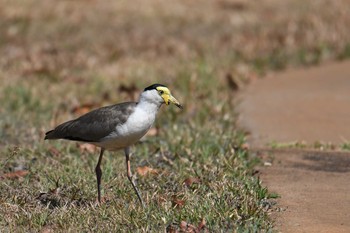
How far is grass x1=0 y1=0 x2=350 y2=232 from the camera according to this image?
613 cm

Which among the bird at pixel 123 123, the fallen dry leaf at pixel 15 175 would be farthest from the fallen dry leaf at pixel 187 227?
the fallen dry leaf at pixel 15 175

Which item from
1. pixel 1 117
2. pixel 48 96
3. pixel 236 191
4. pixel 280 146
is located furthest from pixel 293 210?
pixel 48 96

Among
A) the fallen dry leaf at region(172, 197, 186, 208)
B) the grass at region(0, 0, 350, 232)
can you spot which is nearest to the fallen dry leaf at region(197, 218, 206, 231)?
the grass at region(0, 0, 350, 232)

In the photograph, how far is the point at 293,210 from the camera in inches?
249

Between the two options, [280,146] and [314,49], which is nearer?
[280,146]

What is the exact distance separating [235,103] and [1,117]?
2.99 metres

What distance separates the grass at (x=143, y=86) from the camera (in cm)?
613

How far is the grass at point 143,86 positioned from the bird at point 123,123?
1.40ft

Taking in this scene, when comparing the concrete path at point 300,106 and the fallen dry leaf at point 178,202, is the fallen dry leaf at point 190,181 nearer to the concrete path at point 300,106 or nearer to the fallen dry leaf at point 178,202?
the fallen dry leaf at point 178,202

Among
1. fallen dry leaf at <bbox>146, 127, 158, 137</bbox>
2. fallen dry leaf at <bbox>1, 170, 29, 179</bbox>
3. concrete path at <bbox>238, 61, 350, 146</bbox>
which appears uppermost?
fallen dry leaf at <bbox>1, 170, 29, 179</bbox>

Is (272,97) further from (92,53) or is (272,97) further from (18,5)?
(18,5)

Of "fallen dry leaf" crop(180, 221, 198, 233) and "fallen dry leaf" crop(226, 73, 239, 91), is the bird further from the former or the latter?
"fallen dry leaf" crop(226, 73, 239, 91)

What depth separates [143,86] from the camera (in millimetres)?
11984

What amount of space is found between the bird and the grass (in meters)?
0.43
